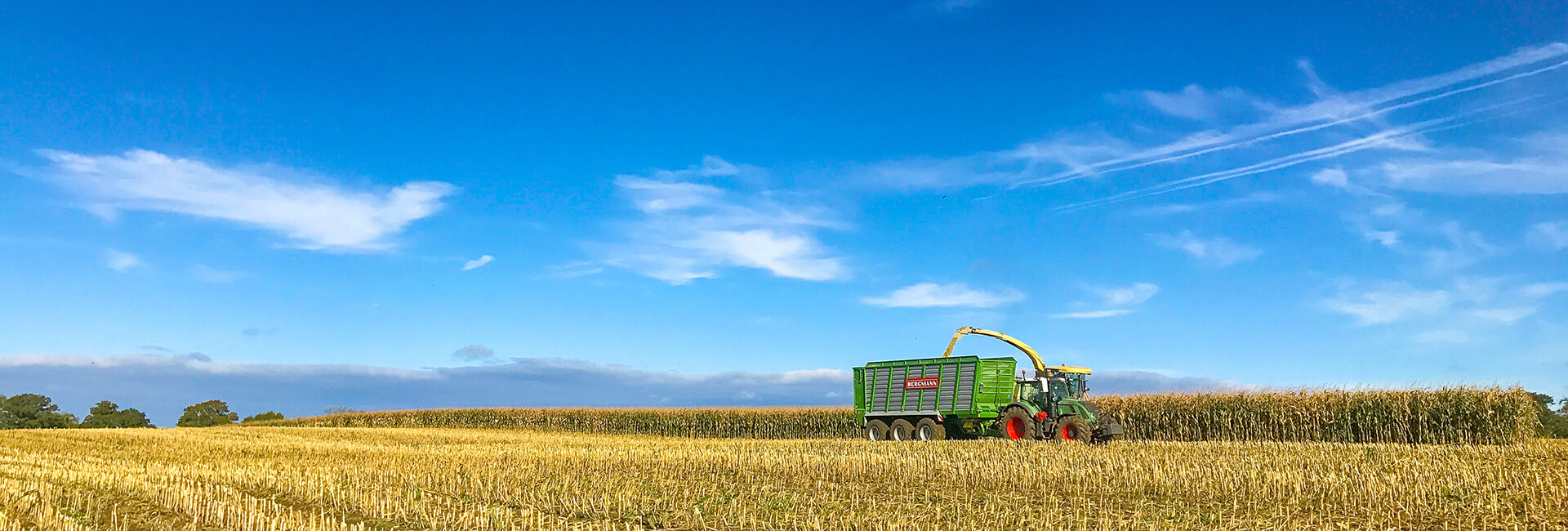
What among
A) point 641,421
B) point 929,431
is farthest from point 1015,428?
point 641,421

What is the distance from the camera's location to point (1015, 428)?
20.8 metres

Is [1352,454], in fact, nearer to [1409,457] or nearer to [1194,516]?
[1409,457]

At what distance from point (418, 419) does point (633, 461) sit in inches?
1501

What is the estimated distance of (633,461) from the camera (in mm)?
16625

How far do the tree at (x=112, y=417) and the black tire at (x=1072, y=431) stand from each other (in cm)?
4951

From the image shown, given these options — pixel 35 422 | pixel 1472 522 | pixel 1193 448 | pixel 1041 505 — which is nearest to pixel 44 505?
pixel 1041 505

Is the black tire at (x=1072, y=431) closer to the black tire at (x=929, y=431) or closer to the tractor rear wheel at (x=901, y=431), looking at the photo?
the black tire at (x=929, y=431)

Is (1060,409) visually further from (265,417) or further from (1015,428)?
(265,417)

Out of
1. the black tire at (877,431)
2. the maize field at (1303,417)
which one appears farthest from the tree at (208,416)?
the black tire at (877,431)

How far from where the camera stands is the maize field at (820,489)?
965 centimetres

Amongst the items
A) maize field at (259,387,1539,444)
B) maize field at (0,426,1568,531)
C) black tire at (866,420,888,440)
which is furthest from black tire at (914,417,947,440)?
maize field at (259,387,1539,444)

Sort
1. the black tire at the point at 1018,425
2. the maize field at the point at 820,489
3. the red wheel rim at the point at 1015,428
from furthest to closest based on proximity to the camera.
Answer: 1. the red wheel rim at the point at 1015,428
2. the black tire at the point at 1018,425
3. the maize field at the point at 820,489

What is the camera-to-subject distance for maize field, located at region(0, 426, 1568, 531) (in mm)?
9648

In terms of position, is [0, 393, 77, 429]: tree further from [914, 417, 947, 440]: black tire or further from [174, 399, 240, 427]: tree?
[914, 417, 947, 440]: black tire
